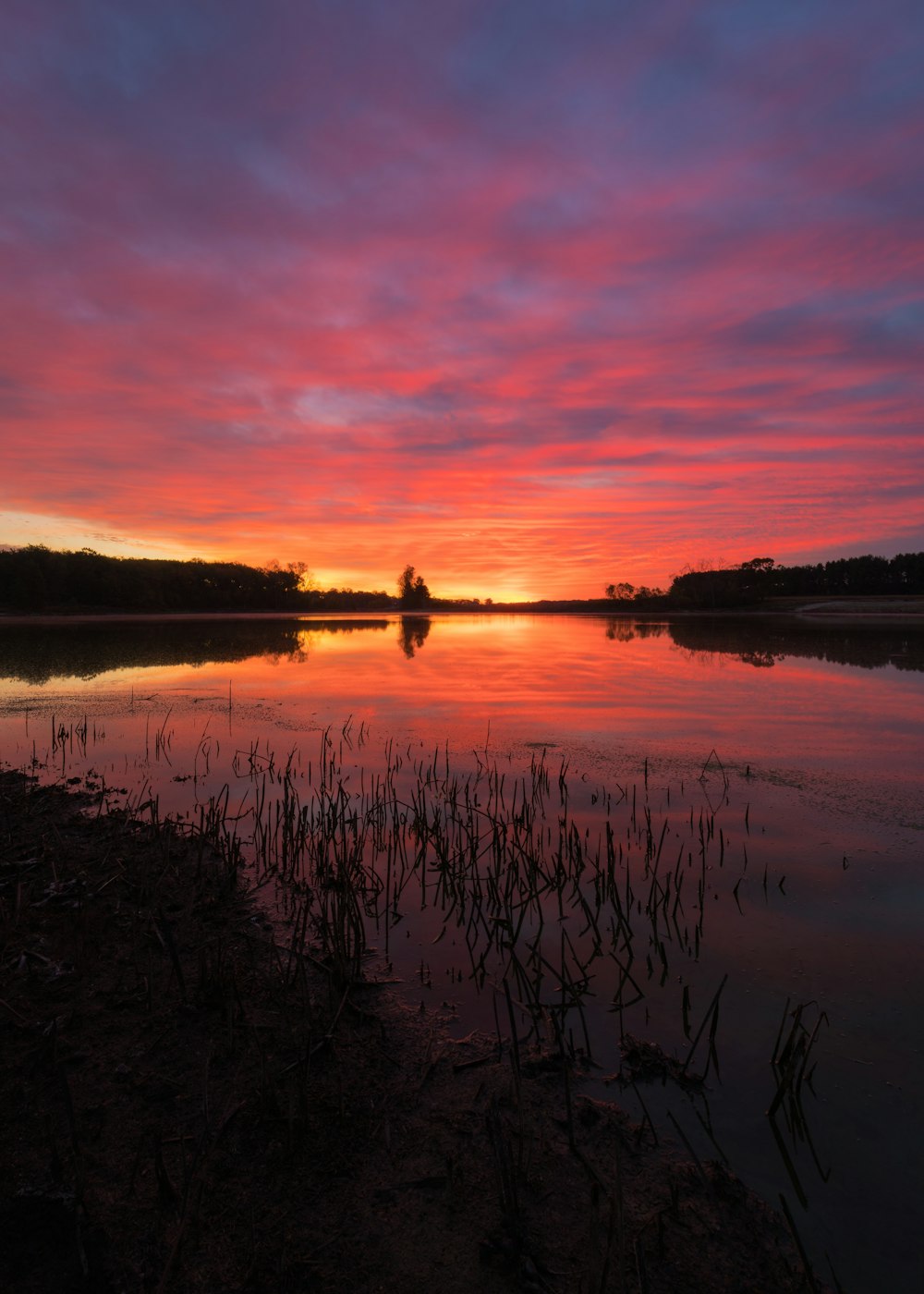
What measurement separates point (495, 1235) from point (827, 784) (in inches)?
363

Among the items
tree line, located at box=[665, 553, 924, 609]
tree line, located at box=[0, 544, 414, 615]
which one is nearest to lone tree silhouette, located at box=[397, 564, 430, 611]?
tree line, located at box=[0, 544, 414, 615]

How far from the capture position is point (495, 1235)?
2766 mm

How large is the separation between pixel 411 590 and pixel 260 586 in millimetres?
34770

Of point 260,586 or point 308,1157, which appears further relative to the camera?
point 260,586

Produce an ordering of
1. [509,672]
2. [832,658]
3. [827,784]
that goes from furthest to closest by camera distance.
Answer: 1. [832,658]
2. [509,672]
3. [827,784]

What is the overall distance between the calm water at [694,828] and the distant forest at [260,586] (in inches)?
3007

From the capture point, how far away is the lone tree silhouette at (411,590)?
14162 cm

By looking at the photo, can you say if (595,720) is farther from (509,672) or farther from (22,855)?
(22,855)

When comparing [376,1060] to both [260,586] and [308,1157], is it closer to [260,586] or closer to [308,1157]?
[308,1157]

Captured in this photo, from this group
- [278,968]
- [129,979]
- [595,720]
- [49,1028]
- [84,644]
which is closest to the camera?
[49,1028]

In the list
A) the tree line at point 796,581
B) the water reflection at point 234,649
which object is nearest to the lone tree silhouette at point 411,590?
the tree line at point 796,581

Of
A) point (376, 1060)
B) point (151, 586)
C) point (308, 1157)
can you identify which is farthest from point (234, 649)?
point (151, 586)

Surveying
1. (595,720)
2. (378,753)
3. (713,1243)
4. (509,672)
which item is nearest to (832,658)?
(509,672)

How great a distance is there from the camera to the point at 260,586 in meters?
122
